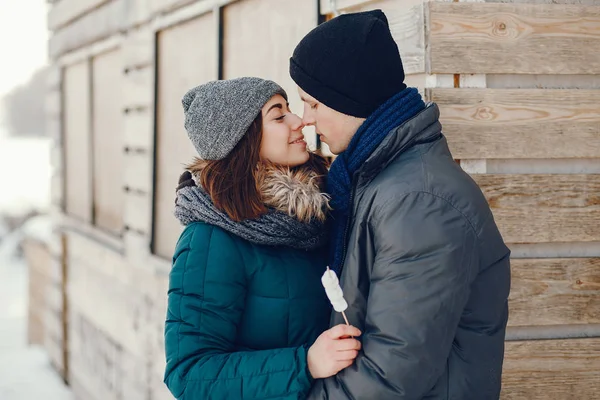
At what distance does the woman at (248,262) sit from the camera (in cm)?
211

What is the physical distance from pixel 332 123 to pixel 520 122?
1020 millimetres

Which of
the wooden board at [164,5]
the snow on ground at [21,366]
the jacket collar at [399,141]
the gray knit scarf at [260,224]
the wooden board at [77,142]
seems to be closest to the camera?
the jacket collar at [399,141]

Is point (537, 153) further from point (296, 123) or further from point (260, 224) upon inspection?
point (260, 224)

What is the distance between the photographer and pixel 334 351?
194cm

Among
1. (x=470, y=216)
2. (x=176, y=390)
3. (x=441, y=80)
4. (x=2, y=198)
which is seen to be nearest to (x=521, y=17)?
(x=441, y=80)

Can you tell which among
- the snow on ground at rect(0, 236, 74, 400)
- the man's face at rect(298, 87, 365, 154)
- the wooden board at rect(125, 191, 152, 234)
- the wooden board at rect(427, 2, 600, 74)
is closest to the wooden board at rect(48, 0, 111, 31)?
the wooden board at rect(125, 191, 152, 234)

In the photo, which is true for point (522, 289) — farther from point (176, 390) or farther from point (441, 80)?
point (176, 390)

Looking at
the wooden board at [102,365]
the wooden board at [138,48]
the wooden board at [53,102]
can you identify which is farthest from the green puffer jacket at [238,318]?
the wooden board at [53,102]

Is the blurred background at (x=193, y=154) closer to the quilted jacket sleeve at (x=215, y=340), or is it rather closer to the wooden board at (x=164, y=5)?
the wooden board at (x=164, y=5)

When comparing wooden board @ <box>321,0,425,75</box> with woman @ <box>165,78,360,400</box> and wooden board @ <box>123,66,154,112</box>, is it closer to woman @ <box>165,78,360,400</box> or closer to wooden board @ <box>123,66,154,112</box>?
woman @ <box>165,78,360,400</box>

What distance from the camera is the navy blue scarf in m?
2.02

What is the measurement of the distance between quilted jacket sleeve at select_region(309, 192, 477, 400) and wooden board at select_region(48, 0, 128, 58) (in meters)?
4.80

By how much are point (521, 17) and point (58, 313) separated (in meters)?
6.71

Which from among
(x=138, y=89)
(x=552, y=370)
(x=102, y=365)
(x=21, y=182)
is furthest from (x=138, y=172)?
(x=21, y=182)
